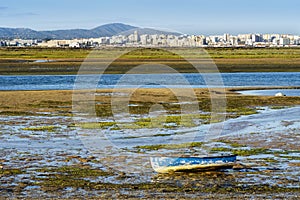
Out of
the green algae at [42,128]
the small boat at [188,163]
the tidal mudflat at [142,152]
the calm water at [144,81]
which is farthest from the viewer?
the calm water at [144,81]

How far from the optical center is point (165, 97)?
3712 cm

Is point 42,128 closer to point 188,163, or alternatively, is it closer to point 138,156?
point 138,156

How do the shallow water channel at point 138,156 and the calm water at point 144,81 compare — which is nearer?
the shallow water channel at point 138,156

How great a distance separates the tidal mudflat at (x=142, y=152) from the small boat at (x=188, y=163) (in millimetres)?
189

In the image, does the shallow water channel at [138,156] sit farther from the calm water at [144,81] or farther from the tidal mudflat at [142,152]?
the calm water at [144,81]

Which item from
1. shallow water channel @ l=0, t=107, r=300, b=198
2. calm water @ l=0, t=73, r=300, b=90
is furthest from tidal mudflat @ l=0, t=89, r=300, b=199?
calm water @ l=0, t=73, r=300, b=90

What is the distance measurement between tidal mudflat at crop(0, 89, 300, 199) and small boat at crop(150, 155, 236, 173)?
0.19 m

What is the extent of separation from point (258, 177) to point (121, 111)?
1544 cm

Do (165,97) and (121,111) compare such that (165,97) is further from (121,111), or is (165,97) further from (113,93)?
(121,111)

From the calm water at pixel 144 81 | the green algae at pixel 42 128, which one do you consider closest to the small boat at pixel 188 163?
the green algae at pixel 42 128

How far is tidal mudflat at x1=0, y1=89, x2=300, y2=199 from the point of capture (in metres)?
13.7

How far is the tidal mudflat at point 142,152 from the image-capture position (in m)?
13.7

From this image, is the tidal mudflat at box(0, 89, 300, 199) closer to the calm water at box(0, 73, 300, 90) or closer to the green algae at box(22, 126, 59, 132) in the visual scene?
the green algae at box(22, 126, 59, 132)

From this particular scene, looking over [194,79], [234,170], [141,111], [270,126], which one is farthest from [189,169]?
[194,79]
